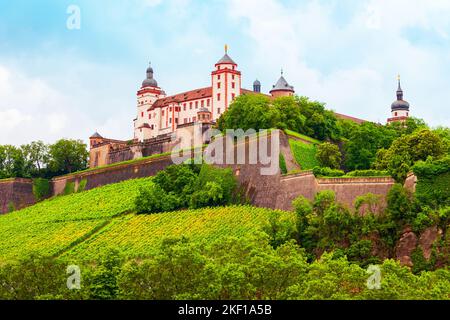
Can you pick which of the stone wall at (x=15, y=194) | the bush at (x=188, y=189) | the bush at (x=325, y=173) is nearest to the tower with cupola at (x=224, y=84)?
the stone wall at (x=15, y=194)

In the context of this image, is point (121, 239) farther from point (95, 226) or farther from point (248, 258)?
point (248, 258)

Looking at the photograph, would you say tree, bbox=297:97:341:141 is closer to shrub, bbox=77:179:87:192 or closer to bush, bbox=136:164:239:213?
bush, bbox=136:164:239:213

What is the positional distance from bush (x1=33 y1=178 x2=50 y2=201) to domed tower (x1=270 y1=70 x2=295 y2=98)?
74.3ft

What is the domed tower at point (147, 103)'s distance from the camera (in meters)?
105

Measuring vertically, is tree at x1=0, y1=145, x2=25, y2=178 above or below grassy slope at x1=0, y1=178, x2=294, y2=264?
above

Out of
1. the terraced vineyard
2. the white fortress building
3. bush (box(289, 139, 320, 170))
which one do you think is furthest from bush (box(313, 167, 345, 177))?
the white fortress building

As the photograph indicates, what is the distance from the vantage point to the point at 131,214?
75000 mm

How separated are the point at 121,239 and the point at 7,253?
8.56 m

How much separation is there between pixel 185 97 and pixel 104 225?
3290 centimetres

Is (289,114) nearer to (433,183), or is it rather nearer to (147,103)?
(433,183)

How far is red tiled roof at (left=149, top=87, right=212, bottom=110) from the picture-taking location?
102562mm

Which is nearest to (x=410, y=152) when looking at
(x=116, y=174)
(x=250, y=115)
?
(x=250, y=115)

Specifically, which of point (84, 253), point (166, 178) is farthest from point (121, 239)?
point (166, 178)

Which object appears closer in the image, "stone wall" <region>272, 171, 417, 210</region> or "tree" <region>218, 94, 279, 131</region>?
"stone wall" <region>272, 171, 417, 210</region>
